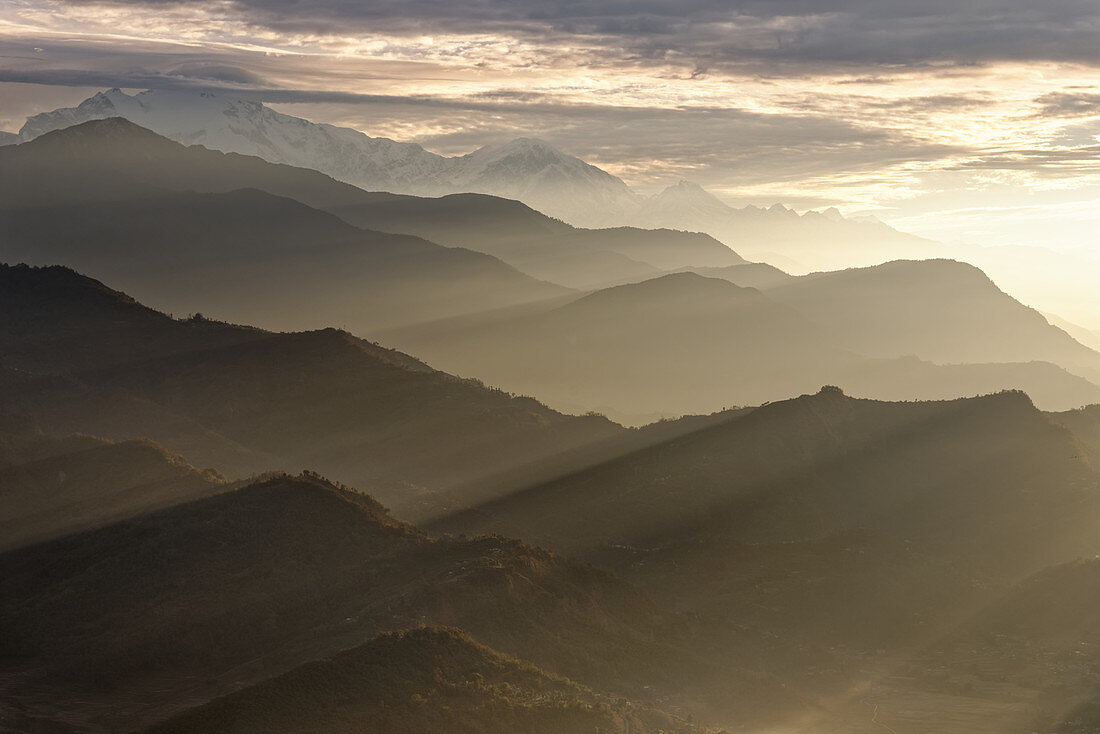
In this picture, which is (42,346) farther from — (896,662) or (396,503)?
(896,662)

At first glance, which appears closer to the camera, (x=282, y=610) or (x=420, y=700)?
(x=420, y=700)

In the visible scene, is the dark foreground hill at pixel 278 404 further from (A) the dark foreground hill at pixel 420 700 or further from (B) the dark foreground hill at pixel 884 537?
(A) the dark foreground hill at pixel 420 700

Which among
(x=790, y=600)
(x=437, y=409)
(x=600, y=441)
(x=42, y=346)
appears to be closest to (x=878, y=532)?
(x=790, y=600)

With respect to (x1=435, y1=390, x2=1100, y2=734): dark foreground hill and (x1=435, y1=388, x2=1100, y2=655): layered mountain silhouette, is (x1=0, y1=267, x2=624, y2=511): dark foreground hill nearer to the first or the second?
(x1=435, y1=388, x2=1100, y2=655): layered mountain silhouette

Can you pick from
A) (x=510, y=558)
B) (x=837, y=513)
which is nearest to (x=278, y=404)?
(x=837, y=513)

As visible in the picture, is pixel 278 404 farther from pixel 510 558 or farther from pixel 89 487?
pixel 510 558

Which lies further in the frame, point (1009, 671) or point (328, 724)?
point (1009, 671)

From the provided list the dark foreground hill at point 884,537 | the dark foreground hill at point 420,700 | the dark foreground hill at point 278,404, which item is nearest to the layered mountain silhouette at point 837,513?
the dark foreground hill at point 884,537
